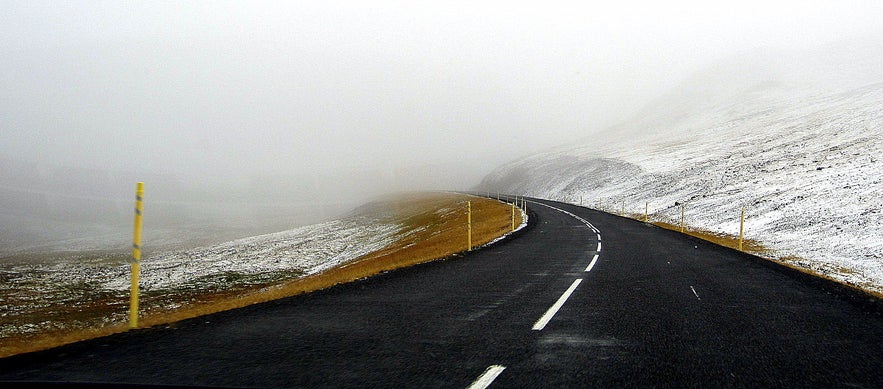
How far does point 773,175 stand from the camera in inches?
1695

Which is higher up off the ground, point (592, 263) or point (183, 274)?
point (592, 263)

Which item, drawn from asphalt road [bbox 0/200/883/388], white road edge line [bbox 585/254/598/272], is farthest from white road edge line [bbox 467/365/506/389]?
white road edge line [bbox 585/254/598/272]

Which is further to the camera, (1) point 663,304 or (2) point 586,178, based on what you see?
(2) point 586,178

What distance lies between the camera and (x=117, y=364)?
4.46 meters

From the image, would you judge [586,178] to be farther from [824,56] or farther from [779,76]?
[824,56]

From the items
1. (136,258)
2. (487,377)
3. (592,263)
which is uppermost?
(136,258)

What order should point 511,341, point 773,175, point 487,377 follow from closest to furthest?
1. point 487,377
2. point 511,341
3. point 773,175

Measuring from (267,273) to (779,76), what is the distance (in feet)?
550

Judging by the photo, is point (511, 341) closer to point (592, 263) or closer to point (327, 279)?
point (592, 263)

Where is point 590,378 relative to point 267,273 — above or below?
above

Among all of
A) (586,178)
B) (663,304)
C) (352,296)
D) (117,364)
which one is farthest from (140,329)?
(586,178)

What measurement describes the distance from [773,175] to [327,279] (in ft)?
143

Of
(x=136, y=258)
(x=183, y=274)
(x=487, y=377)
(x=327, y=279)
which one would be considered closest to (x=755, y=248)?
(x=327, y=279)

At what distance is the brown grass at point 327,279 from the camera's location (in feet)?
21.4
